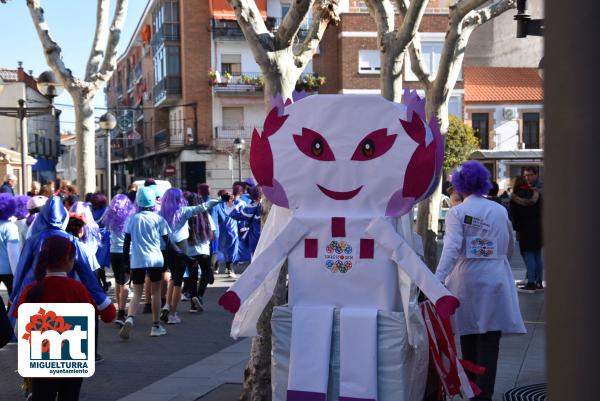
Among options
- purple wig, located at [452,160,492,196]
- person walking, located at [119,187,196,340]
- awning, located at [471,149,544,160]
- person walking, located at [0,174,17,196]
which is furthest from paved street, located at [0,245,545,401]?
awning, located at [471,149,544,160]

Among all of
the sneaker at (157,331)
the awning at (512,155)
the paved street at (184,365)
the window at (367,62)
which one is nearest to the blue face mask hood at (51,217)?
the paved street at (184,365)

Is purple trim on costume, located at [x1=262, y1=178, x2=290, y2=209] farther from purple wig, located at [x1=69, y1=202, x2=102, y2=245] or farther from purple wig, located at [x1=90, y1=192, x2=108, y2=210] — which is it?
purple wig, located at [x1=90, y1=192, x2=108, y2=210]

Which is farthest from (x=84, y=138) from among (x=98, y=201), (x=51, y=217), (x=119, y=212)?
(x=51, y=217)

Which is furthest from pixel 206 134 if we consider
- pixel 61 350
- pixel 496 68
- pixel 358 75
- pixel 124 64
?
pixel 61 350

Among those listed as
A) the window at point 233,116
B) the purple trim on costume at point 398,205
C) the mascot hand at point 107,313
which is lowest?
the mascot hand at point 107,313

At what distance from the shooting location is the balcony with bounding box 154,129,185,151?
162ft

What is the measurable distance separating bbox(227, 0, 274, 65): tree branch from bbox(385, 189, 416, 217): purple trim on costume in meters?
1.69

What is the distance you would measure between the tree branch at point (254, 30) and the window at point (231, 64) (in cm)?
4151

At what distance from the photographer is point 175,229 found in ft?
36.4

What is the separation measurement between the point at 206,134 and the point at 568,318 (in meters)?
45.8

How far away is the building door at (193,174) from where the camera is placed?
47.8m

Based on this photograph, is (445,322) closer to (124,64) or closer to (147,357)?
(147,357)

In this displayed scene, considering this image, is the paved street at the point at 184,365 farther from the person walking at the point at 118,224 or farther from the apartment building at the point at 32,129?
the apartment building at the point at 32,129

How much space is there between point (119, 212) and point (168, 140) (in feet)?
132
